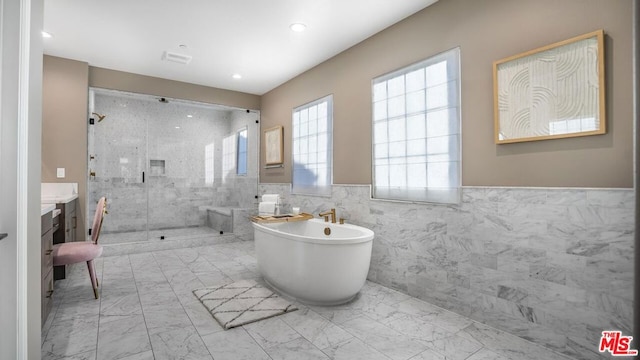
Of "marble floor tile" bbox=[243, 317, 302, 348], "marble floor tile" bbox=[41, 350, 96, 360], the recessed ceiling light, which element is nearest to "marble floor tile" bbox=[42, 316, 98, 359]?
"marble floor tile" bbox=[41, 350, 96, 360]

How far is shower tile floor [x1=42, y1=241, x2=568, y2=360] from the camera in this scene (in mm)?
1920

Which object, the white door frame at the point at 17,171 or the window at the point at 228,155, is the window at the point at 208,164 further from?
the white door frame at the point at 17,171

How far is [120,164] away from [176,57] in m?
1.97

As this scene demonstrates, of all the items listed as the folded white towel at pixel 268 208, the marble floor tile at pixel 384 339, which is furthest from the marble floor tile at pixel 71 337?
the folded white towel at pixel 268 208

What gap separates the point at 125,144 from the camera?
4.75m

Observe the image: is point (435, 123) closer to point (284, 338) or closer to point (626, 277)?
point (626, 277)

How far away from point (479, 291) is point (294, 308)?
145 cm

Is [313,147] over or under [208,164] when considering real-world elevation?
over

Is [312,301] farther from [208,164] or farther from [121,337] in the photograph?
[208,164]

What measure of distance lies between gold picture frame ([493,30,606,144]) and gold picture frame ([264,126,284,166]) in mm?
3295

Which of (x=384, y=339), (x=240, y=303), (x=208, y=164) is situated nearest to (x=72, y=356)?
(x=240, y=303)

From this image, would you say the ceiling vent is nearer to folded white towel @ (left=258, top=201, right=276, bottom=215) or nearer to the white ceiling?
the white ceiling

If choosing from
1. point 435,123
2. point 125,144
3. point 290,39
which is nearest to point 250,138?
point 125,144

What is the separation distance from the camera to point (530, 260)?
2.05m
